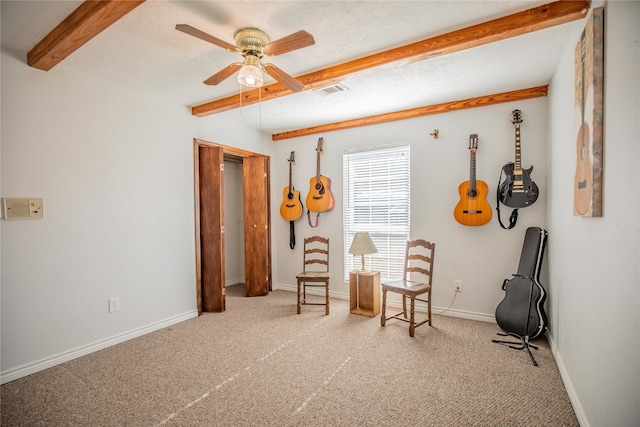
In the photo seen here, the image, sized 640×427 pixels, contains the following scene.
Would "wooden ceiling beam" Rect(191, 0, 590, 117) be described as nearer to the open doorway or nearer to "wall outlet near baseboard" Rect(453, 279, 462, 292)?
the open doorway

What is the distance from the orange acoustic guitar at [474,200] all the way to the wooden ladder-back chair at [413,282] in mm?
471

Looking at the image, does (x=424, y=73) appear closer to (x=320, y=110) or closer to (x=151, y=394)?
(x=320, y=110)

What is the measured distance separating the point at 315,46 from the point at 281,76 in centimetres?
32

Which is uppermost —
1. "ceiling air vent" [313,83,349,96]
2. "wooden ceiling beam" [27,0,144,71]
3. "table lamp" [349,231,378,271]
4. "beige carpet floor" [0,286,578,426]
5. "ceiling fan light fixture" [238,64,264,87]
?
"ceiling air vent" [313,83,349,96]

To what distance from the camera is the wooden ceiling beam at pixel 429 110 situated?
3.01m

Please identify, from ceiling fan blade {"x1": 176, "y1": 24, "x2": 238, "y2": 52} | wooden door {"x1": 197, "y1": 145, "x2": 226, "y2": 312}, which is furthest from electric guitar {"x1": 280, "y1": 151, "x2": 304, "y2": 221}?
ceiling fan blade {"x1": 176, "y1": 24, "x2": 238, "y2": 52}

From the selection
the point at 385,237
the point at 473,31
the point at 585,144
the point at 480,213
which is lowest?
the point at 385,237

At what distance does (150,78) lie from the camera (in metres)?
2.72

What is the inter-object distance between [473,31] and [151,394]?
3048 mm

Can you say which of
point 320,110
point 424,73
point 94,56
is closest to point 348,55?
point 424,73

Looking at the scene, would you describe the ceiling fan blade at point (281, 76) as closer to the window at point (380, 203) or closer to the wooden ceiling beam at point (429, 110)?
the wooden ceiling beam at point (429, 110)

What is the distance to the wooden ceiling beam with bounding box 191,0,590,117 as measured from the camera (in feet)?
5.73

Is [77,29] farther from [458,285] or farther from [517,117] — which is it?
[458,285]

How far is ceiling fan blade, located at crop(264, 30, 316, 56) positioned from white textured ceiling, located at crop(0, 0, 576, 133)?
158mm
